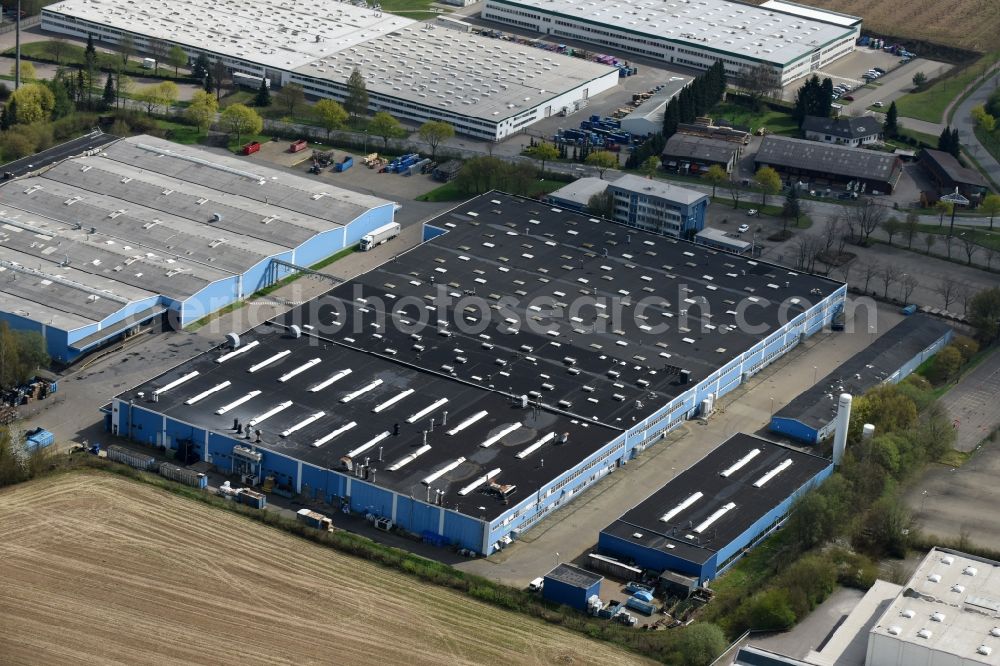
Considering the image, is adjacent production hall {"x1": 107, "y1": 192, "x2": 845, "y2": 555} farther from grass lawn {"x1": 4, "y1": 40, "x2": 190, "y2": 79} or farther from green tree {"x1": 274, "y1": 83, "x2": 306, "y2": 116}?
grass lawn {"x1": 4, "y1": 40, "x2": 190, "y2": 79}

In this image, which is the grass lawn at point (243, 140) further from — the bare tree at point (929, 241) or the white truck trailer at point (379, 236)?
the bare tree at point (929, 241)

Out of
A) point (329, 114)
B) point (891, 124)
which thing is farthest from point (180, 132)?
point (891, 124)

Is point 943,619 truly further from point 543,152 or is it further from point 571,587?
point 543,152

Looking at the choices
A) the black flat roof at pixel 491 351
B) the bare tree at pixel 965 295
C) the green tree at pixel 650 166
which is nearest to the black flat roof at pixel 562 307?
the black flat roof at pixel 491 351

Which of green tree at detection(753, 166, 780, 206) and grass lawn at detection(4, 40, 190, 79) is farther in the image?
grass lawn at detection(4, 40, 190, 79)

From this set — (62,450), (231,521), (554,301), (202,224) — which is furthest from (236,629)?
(202,224)

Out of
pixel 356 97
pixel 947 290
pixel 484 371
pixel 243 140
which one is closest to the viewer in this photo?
pixel 484 371

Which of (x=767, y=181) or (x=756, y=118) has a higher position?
(x=767, y=181)

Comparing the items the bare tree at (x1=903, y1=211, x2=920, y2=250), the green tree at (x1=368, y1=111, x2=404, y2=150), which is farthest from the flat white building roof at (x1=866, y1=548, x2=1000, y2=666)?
the green tree at (x1=368, y1=111, x2=404, y2=150)
